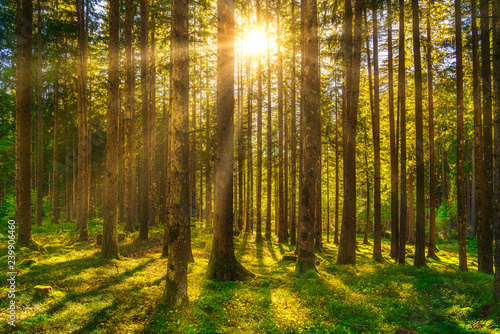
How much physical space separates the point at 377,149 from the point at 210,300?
40.9ft

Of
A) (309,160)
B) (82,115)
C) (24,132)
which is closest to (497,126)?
(309,160)

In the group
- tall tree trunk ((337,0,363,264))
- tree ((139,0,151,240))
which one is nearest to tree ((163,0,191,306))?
tall tree trunk ((337,0,363,264))

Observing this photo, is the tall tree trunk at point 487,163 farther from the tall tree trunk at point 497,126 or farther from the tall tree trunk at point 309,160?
the tall tree trunk at point 309,160

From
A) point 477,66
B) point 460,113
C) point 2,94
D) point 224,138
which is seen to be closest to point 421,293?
point 224,138

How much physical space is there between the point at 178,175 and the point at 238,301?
3.39 meters

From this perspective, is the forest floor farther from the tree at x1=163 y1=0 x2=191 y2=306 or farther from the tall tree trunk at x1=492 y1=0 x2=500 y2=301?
the tall tree trunk at x1=492 y1=0 x2=500 y2=301

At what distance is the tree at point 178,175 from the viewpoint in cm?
571

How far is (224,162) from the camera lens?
816 centimetres

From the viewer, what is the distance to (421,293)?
810cm

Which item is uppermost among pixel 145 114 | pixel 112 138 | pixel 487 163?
pixel 145 114

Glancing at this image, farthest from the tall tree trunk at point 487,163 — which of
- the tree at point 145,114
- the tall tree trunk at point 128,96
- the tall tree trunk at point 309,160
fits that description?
the tall tree trunk at point 128,96

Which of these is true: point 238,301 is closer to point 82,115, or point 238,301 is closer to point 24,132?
point 24,132

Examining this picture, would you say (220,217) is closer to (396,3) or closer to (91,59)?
(396,3)

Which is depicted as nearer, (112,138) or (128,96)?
(112,138)
